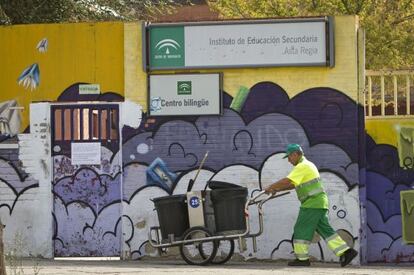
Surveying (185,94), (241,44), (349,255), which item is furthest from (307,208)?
(241,44)

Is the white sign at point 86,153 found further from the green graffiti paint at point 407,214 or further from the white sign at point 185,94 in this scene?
the green graffiti paint at point 407,214

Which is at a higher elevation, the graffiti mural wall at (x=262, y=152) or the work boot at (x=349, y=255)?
the graffiti mural wall at (x=262, y=152)

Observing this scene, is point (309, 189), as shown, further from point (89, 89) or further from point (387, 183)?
point (89, 89)

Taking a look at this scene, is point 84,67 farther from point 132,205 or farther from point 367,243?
point 367,243

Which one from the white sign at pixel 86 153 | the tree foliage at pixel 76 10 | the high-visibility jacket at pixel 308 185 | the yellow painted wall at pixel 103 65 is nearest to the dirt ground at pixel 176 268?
the high-visibility jacket at pixel 308 185

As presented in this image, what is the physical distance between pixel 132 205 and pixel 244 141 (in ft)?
6.70

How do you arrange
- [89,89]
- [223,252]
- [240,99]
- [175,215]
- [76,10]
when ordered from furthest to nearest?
[76,10] → [89,89] → [240,99] → [223,252] → [175,215]

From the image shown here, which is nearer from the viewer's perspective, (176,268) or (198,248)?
(176,268)

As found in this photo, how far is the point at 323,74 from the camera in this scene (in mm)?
13406

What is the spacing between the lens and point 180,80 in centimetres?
1362

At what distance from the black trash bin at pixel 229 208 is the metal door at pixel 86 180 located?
2.10 metres

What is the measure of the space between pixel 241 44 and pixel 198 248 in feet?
10.8

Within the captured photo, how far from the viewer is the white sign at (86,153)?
13.8m

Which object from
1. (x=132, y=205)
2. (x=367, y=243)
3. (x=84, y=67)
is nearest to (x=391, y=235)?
(x=367, y=243)
